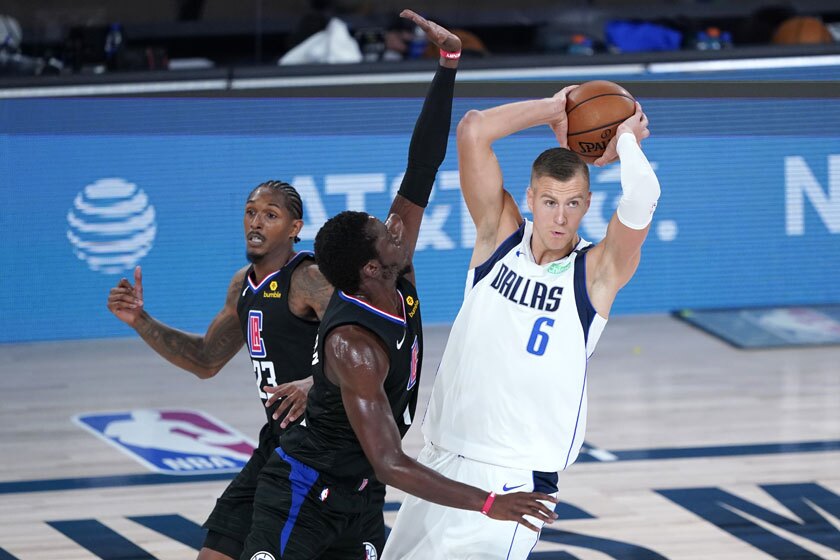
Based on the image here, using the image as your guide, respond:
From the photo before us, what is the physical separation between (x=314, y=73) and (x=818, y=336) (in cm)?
421

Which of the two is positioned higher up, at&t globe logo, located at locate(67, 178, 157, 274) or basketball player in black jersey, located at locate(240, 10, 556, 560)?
at&t globe logo, located at locate(67, 178, 157, 274)

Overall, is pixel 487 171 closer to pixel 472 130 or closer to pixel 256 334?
pixel 472 130

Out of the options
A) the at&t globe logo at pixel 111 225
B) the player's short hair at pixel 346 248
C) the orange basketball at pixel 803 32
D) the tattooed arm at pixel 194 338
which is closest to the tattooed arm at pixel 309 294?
the tattooed arm at pixel 194 338

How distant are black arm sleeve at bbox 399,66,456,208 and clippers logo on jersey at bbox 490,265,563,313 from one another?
48 cm

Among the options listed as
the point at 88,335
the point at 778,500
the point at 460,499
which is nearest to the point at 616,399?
the point at 778,500

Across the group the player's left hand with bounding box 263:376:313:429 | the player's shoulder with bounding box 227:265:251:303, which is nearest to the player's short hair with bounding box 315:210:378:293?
the player's left hand with bounding box 263:376:313:429

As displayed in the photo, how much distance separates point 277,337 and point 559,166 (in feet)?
3.80

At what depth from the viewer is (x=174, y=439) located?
725 cm

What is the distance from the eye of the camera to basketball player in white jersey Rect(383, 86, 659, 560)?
3797 mm

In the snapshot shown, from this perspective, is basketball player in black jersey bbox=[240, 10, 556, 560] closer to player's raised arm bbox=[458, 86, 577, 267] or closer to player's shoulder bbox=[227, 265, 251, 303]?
player's raised arm bbox=[458, 86, 577, 267]

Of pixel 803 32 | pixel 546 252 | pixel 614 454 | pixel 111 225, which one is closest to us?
pixel 546 252

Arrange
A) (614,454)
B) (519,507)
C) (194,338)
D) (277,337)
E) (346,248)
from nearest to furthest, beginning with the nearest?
(519,507), (346,248), (277,337), (194,338), (614,454)

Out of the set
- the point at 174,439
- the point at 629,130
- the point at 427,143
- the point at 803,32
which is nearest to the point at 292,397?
the point at 427,143

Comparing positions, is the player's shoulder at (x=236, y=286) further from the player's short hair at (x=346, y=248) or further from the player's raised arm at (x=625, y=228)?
the player's raised arm at (x=625, y=228)
